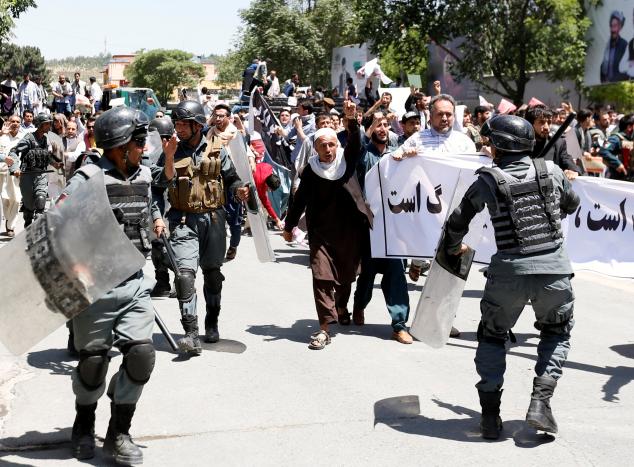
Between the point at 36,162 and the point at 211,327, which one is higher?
the point at 36,162

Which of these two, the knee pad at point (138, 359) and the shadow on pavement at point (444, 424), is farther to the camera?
the shadow on pavement at point (444, 424)

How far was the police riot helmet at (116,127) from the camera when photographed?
520 centimetres

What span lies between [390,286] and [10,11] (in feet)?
65.6

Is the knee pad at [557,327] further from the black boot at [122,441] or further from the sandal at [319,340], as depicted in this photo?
the sandal at [319,340]

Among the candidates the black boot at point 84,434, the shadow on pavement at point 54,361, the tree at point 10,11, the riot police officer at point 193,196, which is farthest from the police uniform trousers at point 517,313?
the tree at point 10,11

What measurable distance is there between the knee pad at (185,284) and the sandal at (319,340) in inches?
40.8

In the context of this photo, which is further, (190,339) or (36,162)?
(36,162)

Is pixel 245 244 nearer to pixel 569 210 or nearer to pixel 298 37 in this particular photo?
pixel 569 210

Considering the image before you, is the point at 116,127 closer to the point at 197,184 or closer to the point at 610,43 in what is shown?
the point at 197,184

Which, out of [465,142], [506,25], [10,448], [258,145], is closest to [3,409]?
[10,448]

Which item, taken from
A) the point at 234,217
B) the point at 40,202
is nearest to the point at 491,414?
the point at 234,217

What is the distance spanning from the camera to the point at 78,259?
4656 millimetres

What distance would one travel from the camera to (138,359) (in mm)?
4910

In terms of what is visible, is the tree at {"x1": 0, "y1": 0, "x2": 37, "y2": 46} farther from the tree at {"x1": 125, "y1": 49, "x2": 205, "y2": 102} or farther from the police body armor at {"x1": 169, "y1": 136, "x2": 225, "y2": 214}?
the tree at {"x1": 125, "y1": 49, "x2": 205, "y2": 102}
